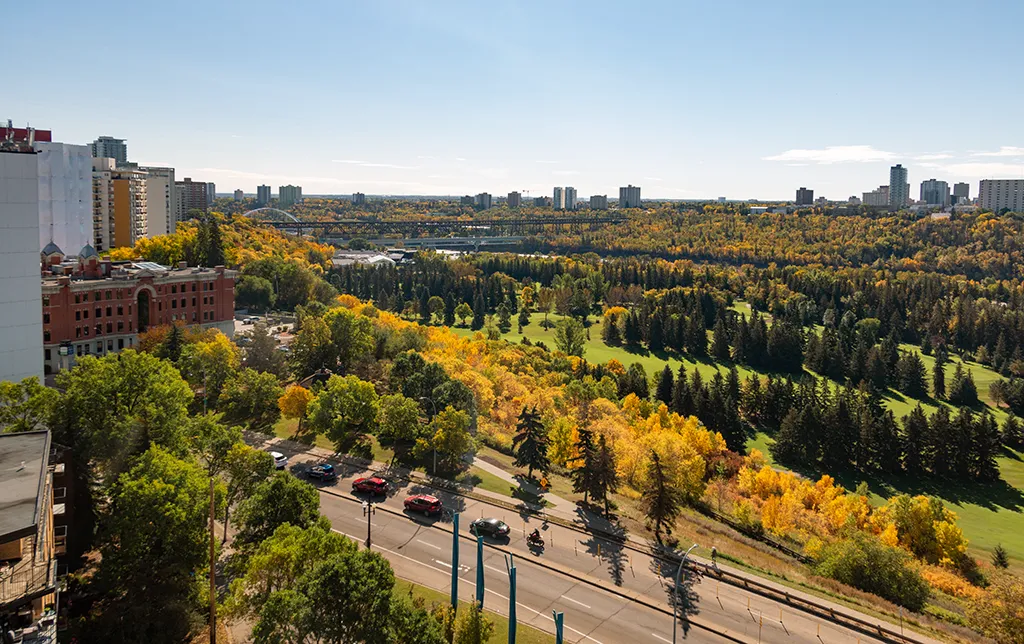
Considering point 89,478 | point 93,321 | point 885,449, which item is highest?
point 93,321

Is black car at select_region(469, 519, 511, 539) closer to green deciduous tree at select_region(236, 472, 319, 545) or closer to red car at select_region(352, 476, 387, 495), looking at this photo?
red car at select_region(352, 476, 387, 495)

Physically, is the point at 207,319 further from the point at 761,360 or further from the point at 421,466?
the point at 761,360

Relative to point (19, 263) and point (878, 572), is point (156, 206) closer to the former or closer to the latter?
point (19, 263)

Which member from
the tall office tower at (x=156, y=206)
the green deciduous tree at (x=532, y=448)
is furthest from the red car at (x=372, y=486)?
the tall office tower at (x=156, y=206)

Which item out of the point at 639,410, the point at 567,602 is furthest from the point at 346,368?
the point at 567,602

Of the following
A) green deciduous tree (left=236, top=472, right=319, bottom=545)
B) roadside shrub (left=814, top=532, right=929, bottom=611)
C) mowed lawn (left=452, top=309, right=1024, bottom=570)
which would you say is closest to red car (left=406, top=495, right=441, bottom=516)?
green deciduous tree (left=236, top=472, right=319, bottom=545)

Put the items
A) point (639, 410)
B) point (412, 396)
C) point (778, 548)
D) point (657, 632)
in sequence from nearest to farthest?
point (657, 632), point (778, 548), point (412, 396), point (639, 410)

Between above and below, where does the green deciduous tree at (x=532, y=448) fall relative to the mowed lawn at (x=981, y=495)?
above

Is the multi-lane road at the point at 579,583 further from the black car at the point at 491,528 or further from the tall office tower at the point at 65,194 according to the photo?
the tall office tower at the point at 65,194
